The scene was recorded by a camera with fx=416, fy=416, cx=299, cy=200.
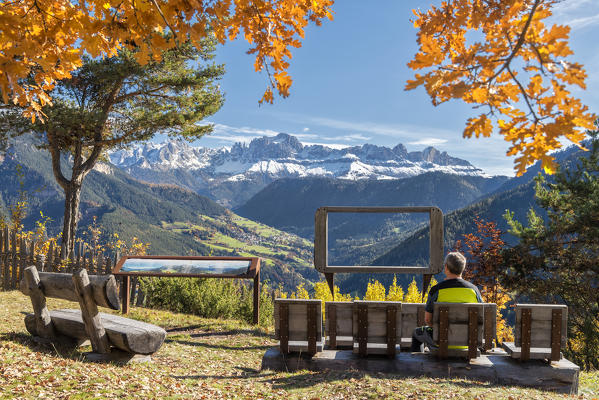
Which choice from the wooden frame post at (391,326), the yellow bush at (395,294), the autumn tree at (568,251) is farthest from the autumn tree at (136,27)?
the autumn tree at (568,251)

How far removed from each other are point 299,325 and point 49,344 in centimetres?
328

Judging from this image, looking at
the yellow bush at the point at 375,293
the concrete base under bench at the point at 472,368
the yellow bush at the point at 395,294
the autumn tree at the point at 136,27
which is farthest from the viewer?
the yellow bush at the point at 395,294

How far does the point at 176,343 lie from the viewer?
695 centimetres

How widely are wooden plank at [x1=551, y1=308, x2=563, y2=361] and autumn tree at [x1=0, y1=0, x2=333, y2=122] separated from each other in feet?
13.9

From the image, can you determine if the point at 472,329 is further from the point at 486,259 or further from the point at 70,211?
the point at 70,211

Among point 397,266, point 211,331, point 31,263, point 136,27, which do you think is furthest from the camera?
point 31,263

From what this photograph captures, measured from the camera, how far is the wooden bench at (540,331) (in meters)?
4.95

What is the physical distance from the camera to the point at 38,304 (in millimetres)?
5309

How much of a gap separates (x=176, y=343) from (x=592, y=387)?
20.1ft

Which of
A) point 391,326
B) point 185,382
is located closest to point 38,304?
point 185,382

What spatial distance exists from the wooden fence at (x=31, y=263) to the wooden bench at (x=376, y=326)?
24.6ft

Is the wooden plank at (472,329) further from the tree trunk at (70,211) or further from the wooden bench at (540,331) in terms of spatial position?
the tree trunk at (70,211)

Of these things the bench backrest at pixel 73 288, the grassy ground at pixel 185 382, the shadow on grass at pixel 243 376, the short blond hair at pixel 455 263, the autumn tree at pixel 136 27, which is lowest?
the shadow on grass at pixel 243 376

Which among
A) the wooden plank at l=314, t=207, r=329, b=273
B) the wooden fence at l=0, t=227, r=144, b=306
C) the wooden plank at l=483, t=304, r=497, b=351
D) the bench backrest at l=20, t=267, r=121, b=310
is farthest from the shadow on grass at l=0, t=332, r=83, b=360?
the wooden fence at l=0, t=227, r=144, b=306
